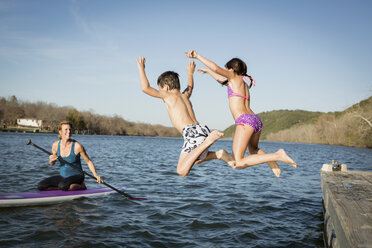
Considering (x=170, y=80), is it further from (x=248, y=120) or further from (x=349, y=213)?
(x=349, y=213)

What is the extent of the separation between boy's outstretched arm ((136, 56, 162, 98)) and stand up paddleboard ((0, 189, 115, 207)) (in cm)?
701

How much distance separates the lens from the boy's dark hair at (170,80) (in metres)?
5.22

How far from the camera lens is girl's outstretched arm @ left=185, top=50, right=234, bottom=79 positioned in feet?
14.6

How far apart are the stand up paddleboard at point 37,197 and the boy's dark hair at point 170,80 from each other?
6977mm

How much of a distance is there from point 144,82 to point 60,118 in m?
128

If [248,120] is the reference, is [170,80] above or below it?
above

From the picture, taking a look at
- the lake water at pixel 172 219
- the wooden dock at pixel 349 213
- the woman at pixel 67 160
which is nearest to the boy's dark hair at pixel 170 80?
the wooden dock at pixel 349 213

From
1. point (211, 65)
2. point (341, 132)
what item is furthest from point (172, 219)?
point (341, 132)

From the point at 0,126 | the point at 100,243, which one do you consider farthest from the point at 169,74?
the point at 0,126

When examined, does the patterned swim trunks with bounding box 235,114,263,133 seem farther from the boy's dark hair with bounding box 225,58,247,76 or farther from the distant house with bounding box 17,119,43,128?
the distant house with bounding box 17,119,43,128

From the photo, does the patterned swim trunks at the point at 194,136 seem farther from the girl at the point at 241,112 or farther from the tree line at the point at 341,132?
the tree line at the point at 341,132

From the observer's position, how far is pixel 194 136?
16.3 ft

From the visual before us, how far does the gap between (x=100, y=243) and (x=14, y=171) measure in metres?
12.2

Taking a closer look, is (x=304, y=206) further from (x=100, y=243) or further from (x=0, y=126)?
(x=0, y=126)
